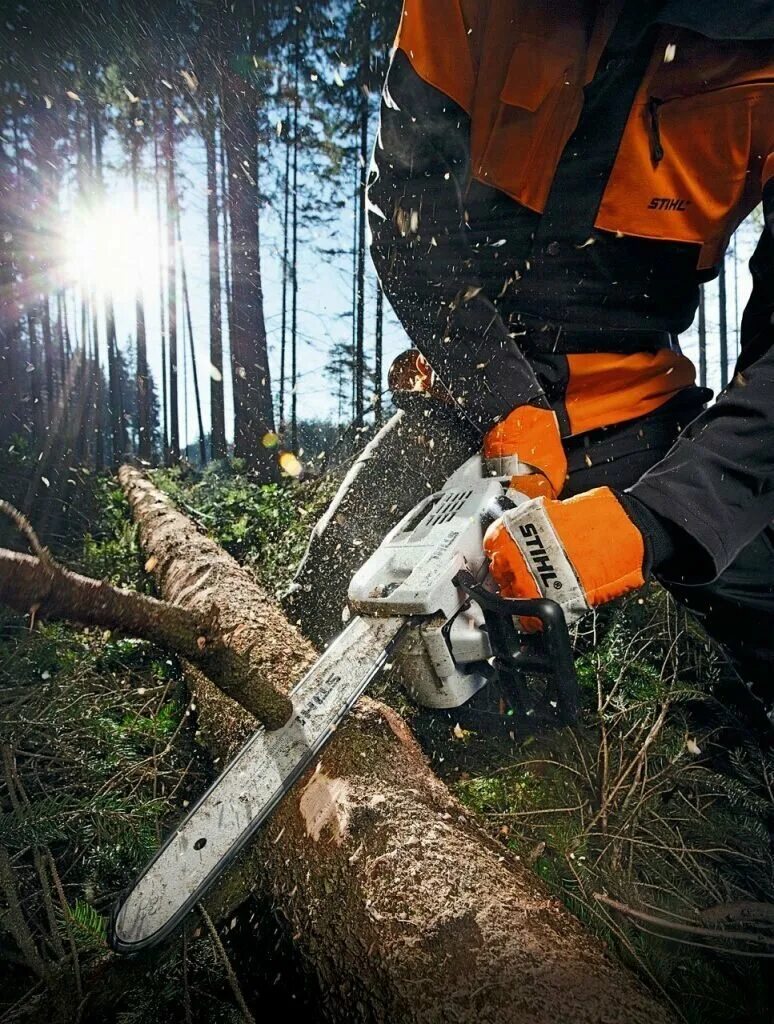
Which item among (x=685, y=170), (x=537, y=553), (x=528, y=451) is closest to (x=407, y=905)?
(x=537, y=553)

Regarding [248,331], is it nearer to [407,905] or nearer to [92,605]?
[92,605]

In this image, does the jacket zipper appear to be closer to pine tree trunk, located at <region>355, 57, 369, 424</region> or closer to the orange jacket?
the orange jacket

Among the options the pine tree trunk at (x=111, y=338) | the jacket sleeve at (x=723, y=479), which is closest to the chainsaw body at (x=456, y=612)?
the jacket sleeve at (x=723, y=479)

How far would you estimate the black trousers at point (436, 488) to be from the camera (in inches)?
73.4

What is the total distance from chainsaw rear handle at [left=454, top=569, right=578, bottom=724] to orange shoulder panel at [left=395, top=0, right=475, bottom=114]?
1.74 meters

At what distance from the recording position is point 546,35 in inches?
70.3

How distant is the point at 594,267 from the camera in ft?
6.59

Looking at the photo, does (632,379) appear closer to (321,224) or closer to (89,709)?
(89,709)

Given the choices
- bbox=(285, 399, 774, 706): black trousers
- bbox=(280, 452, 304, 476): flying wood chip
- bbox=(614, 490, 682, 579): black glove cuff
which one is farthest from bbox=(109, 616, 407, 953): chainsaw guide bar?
bbox=(280, 452, 304, 476): flying wood chip

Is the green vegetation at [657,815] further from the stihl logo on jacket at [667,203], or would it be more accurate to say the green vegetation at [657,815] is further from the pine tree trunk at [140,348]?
the pine tree trunk at [140,348]

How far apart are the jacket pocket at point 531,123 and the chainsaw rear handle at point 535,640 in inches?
59.0

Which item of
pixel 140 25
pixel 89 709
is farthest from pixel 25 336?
pixel 89 709

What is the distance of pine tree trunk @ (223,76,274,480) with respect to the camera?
8.62 metres

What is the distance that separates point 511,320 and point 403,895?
6.26 feet
